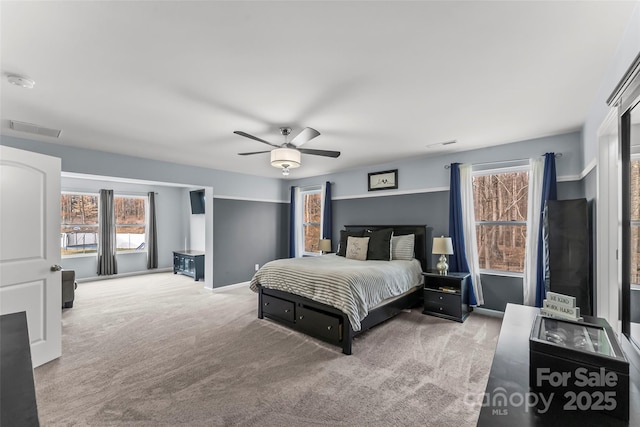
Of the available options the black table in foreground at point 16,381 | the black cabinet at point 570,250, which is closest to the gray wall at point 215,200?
the black table in foreground at point 16,381

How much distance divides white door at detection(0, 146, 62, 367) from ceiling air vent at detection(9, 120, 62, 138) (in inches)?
30.7

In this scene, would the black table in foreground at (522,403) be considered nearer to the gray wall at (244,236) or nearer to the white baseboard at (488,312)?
the white baseboard at (488,312)

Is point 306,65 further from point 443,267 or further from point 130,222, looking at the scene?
point 130,222

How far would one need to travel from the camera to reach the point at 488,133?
3568mm

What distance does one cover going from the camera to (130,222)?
24.1 feet

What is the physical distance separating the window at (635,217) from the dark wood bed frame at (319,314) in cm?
222

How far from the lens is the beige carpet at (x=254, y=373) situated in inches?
79.2

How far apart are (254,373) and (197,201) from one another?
19.3 ft

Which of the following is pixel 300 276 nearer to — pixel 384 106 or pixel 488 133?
pixel 384 106

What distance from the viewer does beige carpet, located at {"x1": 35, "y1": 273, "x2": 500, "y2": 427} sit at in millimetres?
2012

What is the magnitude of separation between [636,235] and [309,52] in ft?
6.81

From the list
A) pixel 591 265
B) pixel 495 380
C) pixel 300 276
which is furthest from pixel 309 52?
pixel 591 265

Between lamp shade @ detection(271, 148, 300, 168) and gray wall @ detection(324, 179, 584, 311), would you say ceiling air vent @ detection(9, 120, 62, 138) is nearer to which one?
lamp shade @ detection(271, 148, 300, 168)

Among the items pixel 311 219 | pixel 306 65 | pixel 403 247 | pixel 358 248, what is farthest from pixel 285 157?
pixel 311 219
